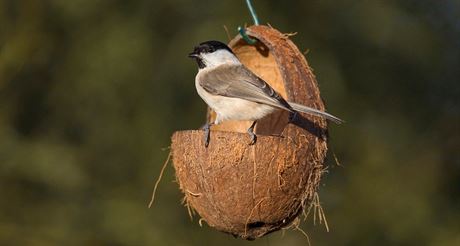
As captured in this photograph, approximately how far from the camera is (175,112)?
23.7ft

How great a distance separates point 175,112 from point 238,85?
2.85m

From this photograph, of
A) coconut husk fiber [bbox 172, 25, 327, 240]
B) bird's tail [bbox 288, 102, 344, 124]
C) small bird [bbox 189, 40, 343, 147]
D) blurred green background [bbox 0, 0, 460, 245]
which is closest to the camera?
coconut husk fiber [bbox 172, 25, 327, 240]

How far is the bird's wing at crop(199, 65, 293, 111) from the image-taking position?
4270mm

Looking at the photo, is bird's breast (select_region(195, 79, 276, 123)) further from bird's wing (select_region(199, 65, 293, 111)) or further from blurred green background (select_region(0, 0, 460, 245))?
blurred green background (select_region(0, 0, 460, 245))

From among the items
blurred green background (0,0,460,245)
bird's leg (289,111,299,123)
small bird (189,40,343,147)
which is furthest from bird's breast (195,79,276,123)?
blurred green background (0,0,460,245)

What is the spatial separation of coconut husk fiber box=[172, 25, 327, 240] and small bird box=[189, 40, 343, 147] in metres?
0.12

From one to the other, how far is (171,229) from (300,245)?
3.56ft

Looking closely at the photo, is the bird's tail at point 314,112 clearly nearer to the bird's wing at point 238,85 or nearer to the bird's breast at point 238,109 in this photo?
the bird's wing at point 238,85

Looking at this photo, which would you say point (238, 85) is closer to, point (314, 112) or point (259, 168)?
point (314, 112)

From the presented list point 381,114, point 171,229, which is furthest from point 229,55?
point 381,114

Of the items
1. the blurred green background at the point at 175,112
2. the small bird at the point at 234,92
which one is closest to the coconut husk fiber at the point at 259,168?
the small bird at the point at 234,92

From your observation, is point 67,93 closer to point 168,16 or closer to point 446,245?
point 168,16

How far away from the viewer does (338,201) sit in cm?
725

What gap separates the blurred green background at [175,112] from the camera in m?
6.79
